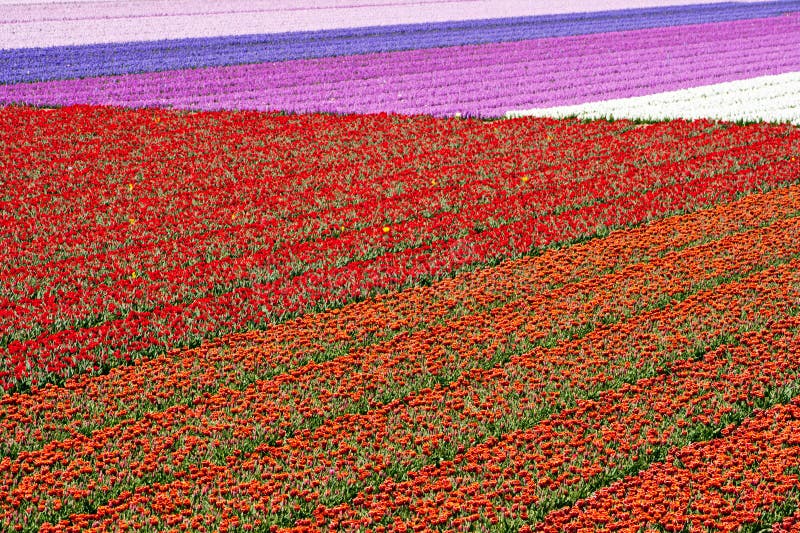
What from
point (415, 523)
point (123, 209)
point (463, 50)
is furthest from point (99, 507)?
point (463, 50)

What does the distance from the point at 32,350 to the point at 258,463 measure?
103 inches

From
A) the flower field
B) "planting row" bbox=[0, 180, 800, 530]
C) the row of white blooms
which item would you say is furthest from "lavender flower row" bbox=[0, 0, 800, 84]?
"planting row" bbox=[0, 180, 800, 530]

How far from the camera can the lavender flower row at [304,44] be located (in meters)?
30.4

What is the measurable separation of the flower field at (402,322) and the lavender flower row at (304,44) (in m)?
10.7

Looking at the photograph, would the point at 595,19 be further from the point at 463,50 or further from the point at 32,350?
the point at 32,350

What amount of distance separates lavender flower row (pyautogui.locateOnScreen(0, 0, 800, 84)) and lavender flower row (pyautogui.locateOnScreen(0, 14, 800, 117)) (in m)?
1.59

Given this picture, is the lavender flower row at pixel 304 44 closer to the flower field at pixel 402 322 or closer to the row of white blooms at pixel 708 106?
the flower field at pixel 402 322

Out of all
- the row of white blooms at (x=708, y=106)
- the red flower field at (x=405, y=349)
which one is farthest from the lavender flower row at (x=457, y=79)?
the red flower field at (x=405, y=349)

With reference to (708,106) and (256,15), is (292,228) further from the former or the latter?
(256,15)

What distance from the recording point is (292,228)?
11.2 metres

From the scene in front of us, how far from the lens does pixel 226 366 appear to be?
738cm

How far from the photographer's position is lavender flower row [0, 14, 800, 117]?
22.6 meters

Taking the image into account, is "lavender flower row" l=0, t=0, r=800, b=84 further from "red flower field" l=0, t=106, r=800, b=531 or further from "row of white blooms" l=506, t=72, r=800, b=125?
"red flower field" l=0, t=106, r=800, b=531

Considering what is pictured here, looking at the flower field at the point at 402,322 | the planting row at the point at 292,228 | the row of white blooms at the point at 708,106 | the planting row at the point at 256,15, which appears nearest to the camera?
the flower field at the point at 402,322
